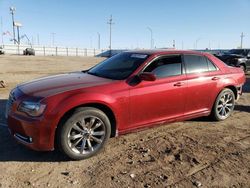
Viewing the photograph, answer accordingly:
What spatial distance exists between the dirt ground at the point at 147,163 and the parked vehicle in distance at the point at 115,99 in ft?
0.93

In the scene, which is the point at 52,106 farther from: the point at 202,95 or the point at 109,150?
the point at 202,95

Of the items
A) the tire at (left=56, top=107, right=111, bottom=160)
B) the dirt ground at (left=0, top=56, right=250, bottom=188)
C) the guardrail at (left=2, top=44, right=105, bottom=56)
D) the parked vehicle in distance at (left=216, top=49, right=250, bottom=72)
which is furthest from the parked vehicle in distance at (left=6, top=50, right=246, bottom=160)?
the guardrail at (left=2, top=44, right=105, bottom=56)

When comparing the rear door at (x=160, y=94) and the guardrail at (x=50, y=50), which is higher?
the guardrail at (x=50, y=50)

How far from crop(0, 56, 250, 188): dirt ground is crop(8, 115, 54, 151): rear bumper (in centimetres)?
30

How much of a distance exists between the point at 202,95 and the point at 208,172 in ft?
7.34

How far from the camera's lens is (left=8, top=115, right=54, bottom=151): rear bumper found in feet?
14.0

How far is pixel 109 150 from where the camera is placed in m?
5.02

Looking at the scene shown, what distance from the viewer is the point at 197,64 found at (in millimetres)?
6273

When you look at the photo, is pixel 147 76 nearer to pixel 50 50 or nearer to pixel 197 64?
pixel 197 64

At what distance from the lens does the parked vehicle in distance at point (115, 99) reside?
14.4 ft

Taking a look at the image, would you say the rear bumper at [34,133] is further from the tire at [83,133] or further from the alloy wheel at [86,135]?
the alloy wheel at [86,135]

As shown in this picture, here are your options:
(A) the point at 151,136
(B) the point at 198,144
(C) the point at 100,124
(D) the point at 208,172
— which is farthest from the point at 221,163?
(C) the point at 100,124

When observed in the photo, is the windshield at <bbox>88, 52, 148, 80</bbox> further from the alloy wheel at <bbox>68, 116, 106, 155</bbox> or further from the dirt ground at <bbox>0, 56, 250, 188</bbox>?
the dirt ground at <bbox>0, 56, 250, 188</bbox>

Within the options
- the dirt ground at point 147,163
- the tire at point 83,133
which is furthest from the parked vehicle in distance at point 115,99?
the dirt ground at point 147,163
